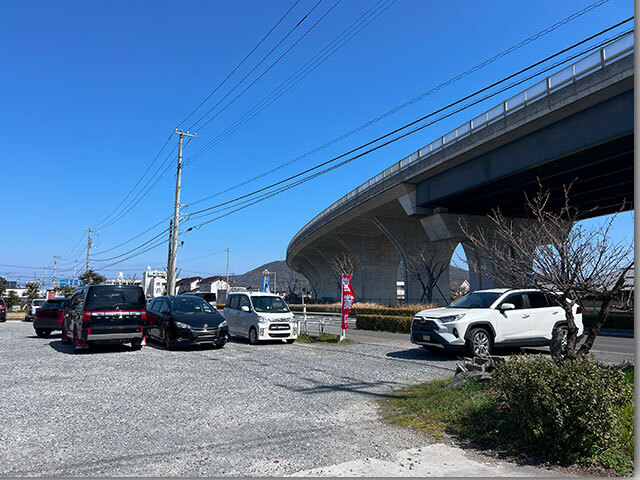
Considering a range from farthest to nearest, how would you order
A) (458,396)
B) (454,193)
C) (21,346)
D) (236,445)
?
1. (454,193)
2. (21,346)
3. (458,396)
4. (236,445)

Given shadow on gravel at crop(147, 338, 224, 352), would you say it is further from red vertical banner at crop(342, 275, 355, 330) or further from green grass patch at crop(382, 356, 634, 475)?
green grass patch at crop(382, 356, 634, 475)

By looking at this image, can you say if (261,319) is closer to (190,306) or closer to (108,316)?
(190,306)

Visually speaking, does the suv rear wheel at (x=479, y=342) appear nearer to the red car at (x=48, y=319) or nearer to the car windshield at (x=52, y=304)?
the red car at (x=48, y=319)

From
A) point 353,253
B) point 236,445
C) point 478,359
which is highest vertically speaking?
point 353,253

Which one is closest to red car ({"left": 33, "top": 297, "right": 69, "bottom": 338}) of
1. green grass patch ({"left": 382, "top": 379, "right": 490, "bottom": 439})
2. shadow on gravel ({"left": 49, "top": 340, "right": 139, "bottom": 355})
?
shadow on gravel ({"left": 49, "top": 340, "right": 139, "bottom": 355})

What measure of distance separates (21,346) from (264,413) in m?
12.9

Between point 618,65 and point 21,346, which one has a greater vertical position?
point 618,65

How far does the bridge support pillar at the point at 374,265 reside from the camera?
58188 millimetres

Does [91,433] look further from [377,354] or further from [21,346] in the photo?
[21,346]

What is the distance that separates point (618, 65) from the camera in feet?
59.3

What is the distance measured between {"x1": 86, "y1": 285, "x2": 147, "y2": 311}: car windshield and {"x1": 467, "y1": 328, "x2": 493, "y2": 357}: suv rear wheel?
948 centimetres

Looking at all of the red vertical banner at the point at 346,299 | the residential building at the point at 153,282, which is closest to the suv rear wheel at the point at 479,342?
the red vertical banner at the point at 346,299

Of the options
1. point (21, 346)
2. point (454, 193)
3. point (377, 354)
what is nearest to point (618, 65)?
point (454, 193)

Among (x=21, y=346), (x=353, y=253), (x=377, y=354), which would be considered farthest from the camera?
(x=353, y=253)
